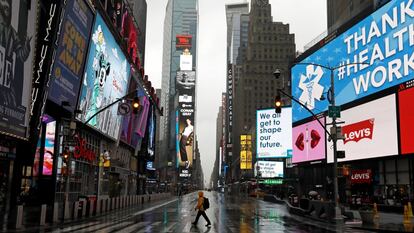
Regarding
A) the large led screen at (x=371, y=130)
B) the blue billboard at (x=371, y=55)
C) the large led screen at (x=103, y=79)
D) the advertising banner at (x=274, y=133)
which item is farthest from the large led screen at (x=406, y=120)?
the advertising banner at (x=274, y=133)

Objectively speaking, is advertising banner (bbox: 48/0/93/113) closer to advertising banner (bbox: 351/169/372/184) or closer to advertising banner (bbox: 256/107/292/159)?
advertising banner (bbox: 351/169/372/184)

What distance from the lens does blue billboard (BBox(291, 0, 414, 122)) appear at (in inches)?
1624

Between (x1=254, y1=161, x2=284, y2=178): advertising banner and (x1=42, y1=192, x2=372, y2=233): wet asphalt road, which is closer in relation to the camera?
(x1=42, y1=192, x2=372, y2=233): wet asphalt road

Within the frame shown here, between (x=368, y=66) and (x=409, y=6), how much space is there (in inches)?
303

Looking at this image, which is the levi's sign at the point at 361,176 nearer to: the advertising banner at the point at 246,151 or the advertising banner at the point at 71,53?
the advertising banner at the point at 71,53

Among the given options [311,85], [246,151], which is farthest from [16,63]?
[246,151]

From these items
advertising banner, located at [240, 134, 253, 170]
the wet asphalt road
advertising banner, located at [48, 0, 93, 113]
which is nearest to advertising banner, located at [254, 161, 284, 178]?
advertising banner, located at [240, 134, 253, 170]

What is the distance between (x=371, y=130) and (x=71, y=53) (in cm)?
2886

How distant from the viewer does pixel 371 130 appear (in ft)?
150

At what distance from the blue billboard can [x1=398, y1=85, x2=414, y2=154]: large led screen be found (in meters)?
1.53

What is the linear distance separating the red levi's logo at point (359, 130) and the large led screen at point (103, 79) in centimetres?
2684

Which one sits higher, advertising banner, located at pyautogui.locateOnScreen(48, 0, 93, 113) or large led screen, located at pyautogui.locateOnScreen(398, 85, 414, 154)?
advertising banner, located at pyautogui.locateOnScreen(48, 0, 93, 113)

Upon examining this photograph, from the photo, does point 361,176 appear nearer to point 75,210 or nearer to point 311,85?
point 311,85

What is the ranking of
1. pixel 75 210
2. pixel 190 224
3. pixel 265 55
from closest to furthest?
1. pixel 190 224
2. pixel 75 210
3. pixel 265 55
